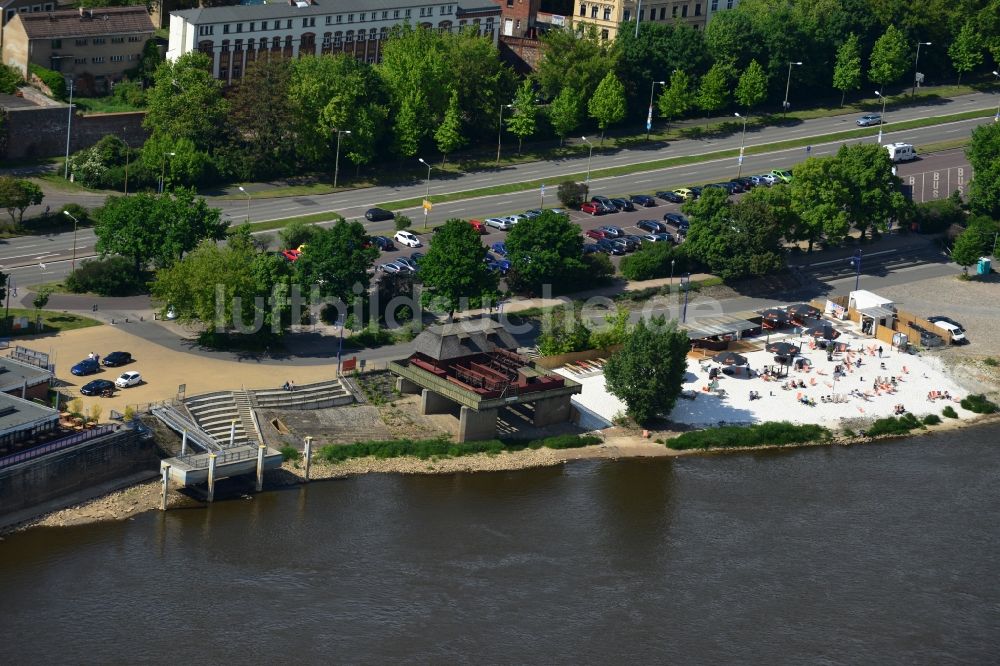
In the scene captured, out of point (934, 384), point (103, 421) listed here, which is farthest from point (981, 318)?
point (103, 421)

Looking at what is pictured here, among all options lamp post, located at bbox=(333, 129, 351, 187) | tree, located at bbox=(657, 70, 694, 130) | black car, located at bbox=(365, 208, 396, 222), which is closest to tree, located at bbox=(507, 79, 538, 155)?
tree, located at bbox=(657, 70, 694, 130)

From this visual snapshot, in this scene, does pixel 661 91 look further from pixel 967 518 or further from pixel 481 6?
pixel 967 518

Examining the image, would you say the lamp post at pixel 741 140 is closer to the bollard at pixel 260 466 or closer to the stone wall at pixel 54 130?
the stone wall at pixel 54 130

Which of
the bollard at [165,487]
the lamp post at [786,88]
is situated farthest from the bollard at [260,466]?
the lamp post at [786,88]

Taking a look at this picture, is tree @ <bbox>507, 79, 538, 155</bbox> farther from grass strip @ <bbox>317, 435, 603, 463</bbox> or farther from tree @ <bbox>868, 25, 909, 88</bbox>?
grass strip @ <bbox>317, 435, 603, 463</bbox>

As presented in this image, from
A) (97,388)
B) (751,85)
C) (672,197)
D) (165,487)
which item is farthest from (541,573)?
(751,85)
